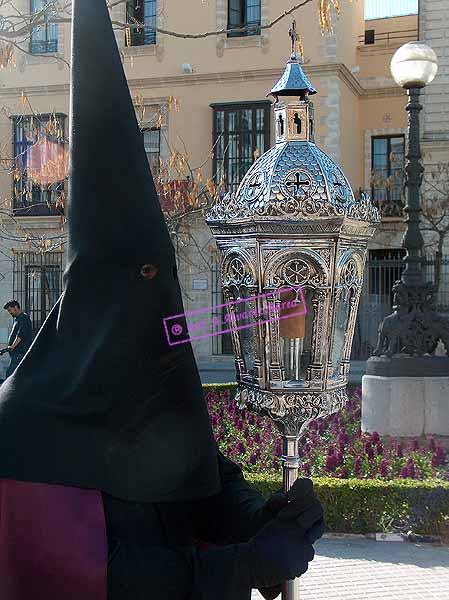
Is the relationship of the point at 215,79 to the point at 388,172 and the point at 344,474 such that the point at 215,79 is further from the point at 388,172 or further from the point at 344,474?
the point at 344,474

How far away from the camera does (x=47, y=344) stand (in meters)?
1.92

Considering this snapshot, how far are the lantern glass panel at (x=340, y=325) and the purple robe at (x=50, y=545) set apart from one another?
2.98ft

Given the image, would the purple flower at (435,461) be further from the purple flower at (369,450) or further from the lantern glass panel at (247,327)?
the lantern glass panel at (247,327)

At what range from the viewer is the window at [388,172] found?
20641mm

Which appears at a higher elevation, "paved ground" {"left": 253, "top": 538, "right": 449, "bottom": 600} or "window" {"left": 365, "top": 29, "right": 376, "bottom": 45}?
"window" {"left": 365, "top": 29, "right": 376, "bottom": 45}

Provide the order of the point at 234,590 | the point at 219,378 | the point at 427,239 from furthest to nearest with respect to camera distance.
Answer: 1. the point at 427,239
2. the point at 219,378
3. the point at 234,590

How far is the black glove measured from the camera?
1.80 m

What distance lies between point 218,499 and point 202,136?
19.2 metres

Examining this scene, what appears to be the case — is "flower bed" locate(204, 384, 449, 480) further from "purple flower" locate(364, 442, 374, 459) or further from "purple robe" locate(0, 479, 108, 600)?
"purple robe" locate(0, 479, 108, 600)

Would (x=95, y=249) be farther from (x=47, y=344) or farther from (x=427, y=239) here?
(x=427, y=239)

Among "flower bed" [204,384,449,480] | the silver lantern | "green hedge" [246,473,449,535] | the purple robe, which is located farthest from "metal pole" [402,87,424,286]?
the purple robe

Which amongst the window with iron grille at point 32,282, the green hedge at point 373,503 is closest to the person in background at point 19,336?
the green hedge at point 373,503

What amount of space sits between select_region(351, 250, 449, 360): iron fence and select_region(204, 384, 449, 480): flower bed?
9.29 metres

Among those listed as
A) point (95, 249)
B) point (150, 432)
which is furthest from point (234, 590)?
point (95, 249)
